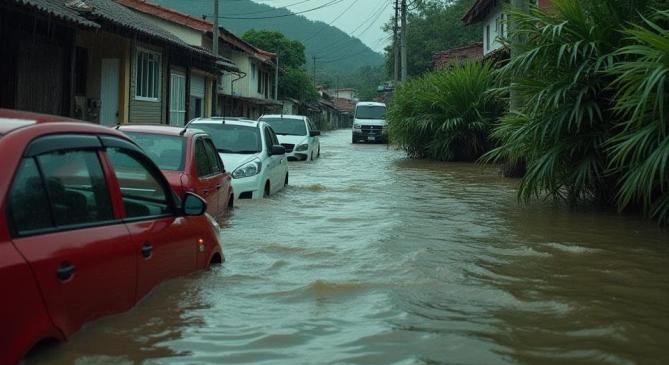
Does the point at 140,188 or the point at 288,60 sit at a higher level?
the point at 288,60

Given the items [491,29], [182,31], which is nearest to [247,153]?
[491,29]

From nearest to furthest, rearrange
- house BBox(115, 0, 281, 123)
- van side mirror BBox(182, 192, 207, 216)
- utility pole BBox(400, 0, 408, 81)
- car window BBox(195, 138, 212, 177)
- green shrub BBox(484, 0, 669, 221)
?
1. van side mirror BBox(182, 192, 207, 216)
2. car window BBox(195, 138, 212, 177)
3. green shrub BBox(484, 0, 669, 221)
4. house BBox(115, 0, 281, 123)
5. utility pole BBox(400, 0, 408, 81)

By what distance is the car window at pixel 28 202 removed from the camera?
315 centimetres

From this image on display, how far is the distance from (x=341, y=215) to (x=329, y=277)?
434 cm

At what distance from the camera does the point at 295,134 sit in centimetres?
2294

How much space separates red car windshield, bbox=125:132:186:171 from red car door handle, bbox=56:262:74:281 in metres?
4.81

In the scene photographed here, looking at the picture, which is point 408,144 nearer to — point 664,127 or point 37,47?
point 37,47

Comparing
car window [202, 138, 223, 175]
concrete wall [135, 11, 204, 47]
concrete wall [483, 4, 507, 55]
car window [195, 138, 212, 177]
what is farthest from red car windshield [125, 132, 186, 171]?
concrete wall [135, 11, 204, 47]

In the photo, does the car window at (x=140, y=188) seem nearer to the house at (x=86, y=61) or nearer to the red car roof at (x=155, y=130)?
the red car roof at (x=155, y=130)

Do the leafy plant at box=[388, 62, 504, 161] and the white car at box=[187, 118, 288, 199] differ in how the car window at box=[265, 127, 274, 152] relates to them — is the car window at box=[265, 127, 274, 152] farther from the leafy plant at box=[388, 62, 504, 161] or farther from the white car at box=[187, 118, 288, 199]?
the leafy plant at box=[388, 62, 504, 161]

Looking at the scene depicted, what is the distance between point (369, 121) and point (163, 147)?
30498mm

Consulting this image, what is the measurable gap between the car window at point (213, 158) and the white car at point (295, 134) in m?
12.8

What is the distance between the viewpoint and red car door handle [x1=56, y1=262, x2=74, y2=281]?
129 inches

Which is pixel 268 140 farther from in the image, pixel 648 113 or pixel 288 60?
pixel 288 60
